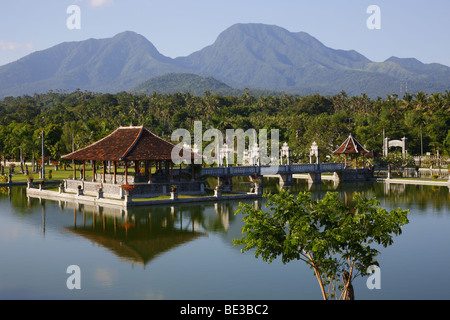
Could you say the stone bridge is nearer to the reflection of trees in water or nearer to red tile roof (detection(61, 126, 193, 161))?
red tile roof (detection(61, 126, 193, 161))

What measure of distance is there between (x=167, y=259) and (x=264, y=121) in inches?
3223

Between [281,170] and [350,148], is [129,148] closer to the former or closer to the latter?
[281,170]

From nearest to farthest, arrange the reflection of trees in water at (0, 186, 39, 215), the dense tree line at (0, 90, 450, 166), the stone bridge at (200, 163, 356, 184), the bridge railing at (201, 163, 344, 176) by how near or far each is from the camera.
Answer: the reflection of trees in water at (0, 186, 39, 215) < the bridge railing at (201, 163, 344, 176) < the stone bridge at (200, 163, 356, 184) < the dense tree line at (0, 90, 450, 166)

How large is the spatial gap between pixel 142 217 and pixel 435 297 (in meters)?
19.4

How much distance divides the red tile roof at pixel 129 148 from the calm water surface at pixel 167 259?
16.0ft

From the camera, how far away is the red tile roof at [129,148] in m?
39.9

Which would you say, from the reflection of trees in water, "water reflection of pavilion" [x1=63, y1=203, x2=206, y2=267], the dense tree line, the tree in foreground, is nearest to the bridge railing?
the dense tree line

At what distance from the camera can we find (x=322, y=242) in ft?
45.5

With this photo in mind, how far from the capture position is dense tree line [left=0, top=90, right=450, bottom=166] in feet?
229

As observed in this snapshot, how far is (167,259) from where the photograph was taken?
2247cm

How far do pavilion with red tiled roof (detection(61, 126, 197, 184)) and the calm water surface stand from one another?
15.6 feet
